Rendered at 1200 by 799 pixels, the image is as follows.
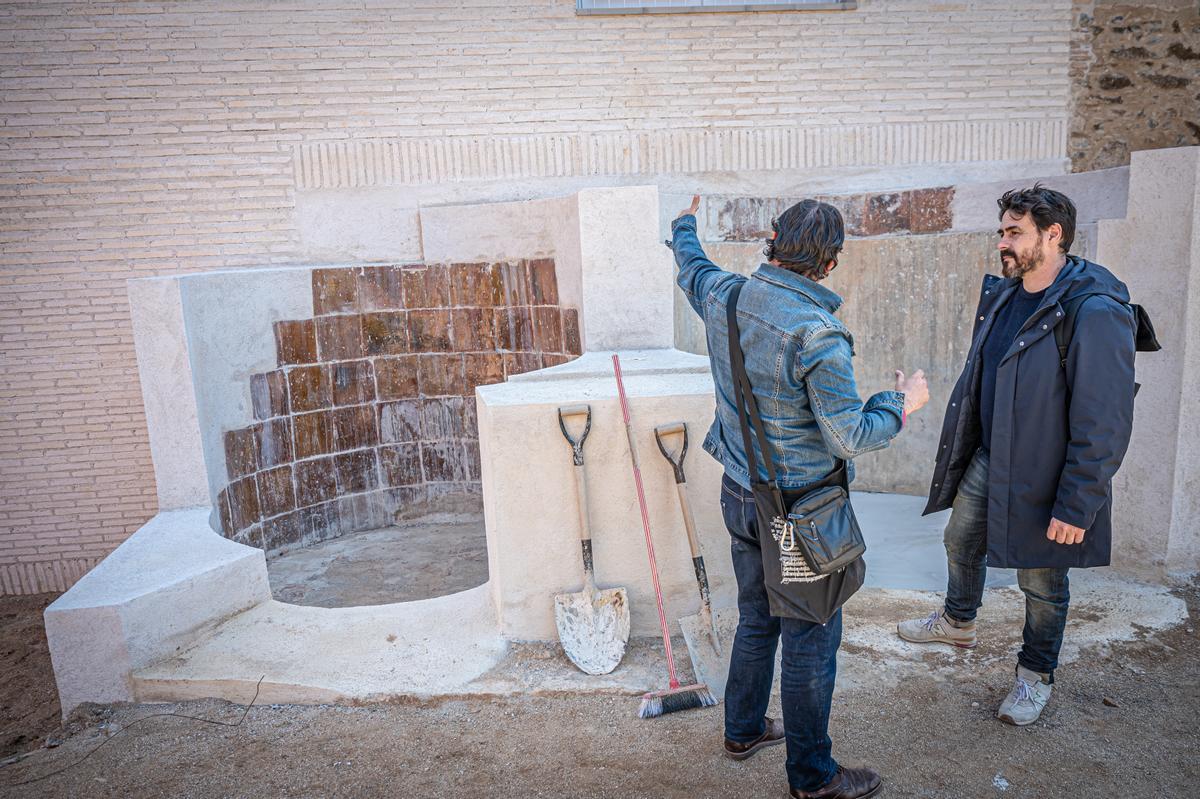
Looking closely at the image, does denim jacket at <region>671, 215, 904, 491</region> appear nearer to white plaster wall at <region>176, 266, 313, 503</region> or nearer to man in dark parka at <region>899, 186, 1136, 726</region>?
man in dark parka at <region>899, 186, 1136, 726</region>

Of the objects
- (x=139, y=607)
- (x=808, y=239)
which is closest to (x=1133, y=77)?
(x=808, y=239)

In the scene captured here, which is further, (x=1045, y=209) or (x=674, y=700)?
(x=674, y=700)

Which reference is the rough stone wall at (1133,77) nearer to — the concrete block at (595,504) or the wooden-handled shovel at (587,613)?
the concrete block at (595,504)

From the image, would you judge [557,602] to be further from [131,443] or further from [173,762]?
[131,443]

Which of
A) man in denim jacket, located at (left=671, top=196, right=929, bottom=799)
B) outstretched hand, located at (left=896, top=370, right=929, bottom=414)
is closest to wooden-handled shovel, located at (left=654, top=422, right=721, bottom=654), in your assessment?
man in denim jacket, located at (left=671, top=196, right=929, bottom=799)

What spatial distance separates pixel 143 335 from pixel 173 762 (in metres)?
2.55

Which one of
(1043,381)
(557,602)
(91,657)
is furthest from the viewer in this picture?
A: (557,602)

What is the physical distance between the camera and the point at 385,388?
6449 millimetres

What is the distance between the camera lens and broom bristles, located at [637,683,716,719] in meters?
2.93

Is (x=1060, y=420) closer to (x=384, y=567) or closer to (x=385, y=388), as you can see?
(x=384, y=567)

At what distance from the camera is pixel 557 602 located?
10.9ft

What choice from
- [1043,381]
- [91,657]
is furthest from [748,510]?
[91,657]

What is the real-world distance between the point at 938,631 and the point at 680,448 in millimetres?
1187

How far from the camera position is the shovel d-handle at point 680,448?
3240 mm
